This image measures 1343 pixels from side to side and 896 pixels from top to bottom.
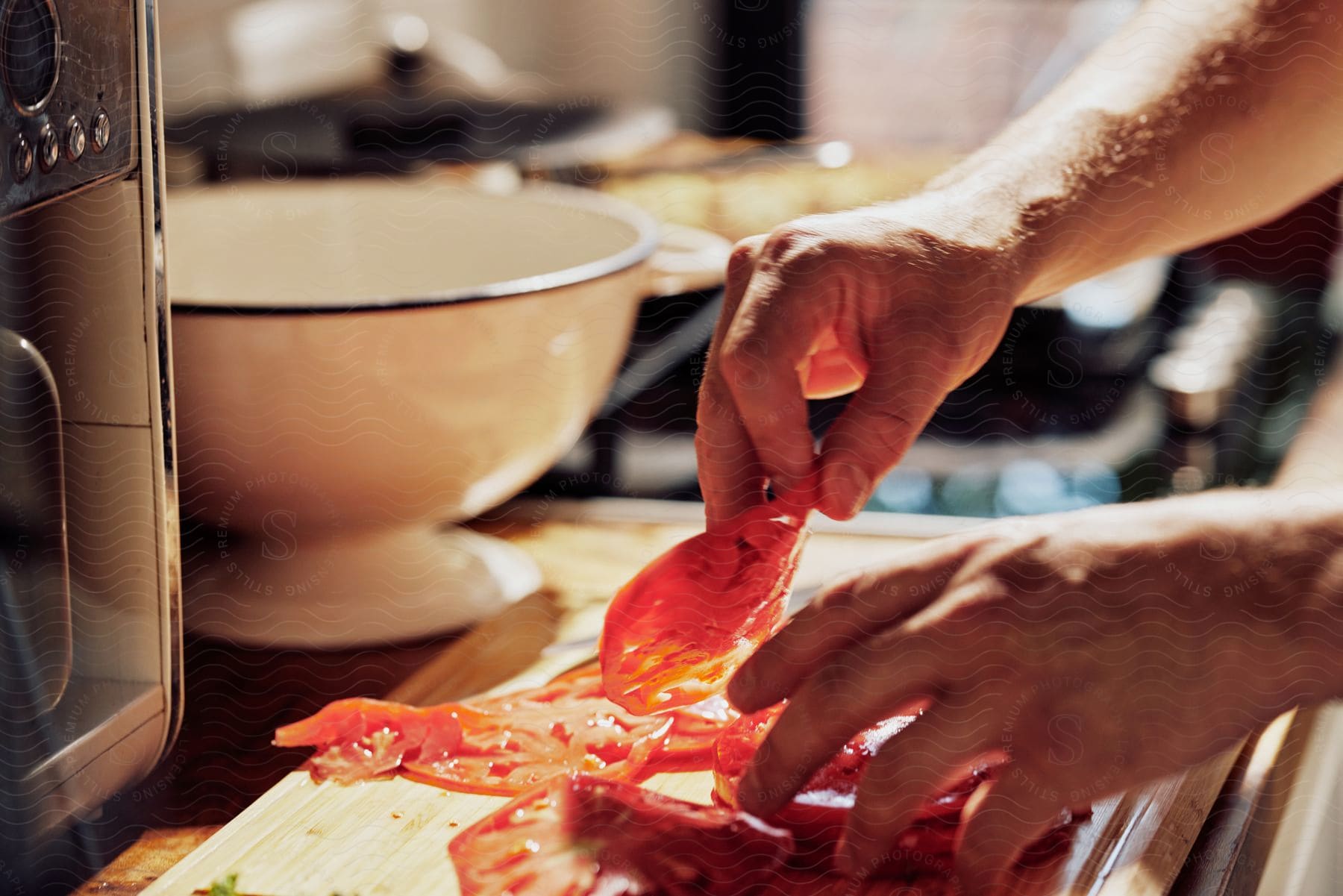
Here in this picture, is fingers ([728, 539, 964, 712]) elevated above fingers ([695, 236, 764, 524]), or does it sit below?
below

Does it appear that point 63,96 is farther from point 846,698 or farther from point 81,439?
point 846,698

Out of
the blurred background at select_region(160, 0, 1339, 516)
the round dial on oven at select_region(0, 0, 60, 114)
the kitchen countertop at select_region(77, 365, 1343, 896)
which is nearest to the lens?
the round dial on oven at select_region(0, 0, 60, 114)

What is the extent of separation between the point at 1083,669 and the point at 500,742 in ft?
0.87

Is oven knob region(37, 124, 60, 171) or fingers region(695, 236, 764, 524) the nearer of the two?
oven knob region(37, 124, 60, 171)

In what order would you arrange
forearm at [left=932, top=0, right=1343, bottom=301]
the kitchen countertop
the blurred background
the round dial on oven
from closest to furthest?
1. the round dial on oven
2. the kitchen countertop
3. forearm at [left=932, top=0, right=1343, bottom=301]
4. the blurred background

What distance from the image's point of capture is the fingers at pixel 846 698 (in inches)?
17.9

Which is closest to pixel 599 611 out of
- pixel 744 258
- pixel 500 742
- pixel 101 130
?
pixel 500 742

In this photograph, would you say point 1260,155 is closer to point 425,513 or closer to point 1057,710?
point 1057,710

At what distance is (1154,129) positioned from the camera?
0.63 m

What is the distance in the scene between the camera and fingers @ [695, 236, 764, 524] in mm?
530

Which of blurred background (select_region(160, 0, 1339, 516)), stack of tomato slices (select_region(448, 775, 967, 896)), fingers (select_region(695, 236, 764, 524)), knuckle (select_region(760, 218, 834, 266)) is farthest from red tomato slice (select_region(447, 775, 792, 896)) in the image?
blurred background (select_region(160, 0, 1339, 516))

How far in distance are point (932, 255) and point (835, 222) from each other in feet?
0.15

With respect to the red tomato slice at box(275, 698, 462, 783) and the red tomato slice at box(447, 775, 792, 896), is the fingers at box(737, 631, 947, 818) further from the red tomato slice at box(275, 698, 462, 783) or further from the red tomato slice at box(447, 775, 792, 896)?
the red tomato slice at box(275, 698, 462, 783)

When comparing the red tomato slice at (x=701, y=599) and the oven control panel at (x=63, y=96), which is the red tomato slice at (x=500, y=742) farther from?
the oven control panel at (x=63, y=96)
